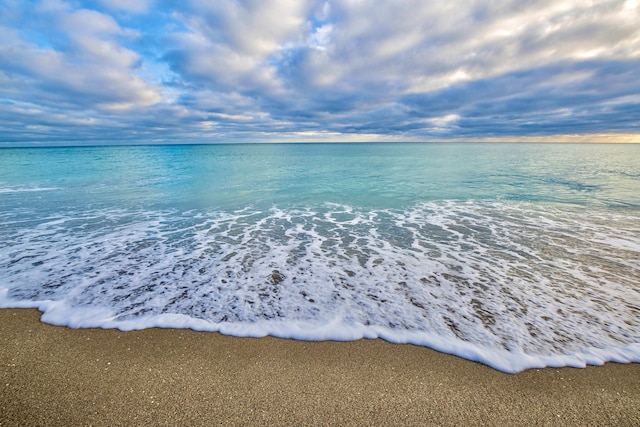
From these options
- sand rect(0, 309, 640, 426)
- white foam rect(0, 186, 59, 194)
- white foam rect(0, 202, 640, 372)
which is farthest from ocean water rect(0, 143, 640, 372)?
white foam rect(0, 186, 59, 194)

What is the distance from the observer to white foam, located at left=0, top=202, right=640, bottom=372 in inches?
187

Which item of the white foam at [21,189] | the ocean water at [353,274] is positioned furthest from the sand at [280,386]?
the white foam at [21,189]

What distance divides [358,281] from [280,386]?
3.52 meters

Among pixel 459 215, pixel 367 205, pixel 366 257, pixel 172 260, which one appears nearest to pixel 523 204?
pixel 459 215

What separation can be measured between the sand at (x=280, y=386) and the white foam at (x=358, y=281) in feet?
1.16

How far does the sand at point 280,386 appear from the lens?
3.19 meters

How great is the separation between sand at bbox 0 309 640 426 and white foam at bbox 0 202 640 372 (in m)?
0.35

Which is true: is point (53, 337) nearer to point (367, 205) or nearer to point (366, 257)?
point (366, 257)

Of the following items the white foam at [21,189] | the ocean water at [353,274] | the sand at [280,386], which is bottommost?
the white foam at [21,189]

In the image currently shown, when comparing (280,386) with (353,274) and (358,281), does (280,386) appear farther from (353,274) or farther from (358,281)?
(353,274)

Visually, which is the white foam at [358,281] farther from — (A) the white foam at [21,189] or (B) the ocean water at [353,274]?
(A) the white foam at [21,189]

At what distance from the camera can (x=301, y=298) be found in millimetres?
5957

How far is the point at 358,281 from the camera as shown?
6730 millimetres

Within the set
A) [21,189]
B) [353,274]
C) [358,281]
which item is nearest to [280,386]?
[358,281]
